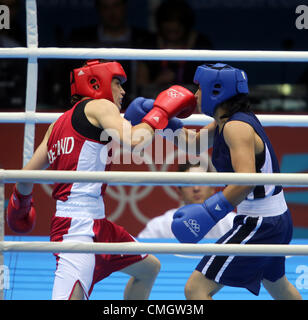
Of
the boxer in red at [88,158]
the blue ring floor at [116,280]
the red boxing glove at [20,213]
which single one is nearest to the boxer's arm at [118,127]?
the boxer in red at [88,158]

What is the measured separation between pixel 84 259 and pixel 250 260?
69 cm

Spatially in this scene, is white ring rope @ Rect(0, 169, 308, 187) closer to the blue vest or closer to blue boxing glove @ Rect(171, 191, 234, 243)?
blue boxing glove @ Rect(171, 191, 234, 243)

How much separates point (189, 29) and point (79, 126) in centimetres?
346

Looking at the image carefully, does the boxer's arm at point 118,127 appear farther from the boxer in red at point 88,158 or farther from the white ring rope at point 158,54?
the white ring rope at point 158,54

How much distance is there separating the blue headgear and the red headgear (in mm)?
382

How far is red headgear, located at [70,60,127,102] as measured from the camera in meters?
2.54

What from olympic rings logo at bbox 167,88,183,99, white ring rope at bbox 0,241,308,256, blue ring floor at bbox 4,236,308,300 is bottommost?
blue ring floor at bbox 4,236,308,300

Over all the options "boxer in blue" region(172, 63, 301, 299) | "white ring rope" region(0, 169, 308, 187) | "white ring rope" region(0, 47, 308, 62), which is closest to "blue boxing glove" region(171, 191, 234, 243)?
"boxer in blue" region(172, 63, 301, 299)

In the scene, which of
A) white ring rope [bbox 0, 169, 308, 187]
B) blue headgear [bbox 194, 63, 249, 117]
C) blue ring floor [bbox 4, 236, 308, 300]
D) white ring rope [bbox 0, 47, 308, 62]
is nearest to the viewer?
white ring rope [bbox 0, 169, 308, 187]

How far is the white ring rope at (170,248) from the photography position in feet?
6.63

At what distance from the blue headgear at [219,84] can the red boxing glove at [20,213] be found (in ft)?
3.04

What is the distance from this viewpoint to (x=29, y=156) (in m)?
2.79
